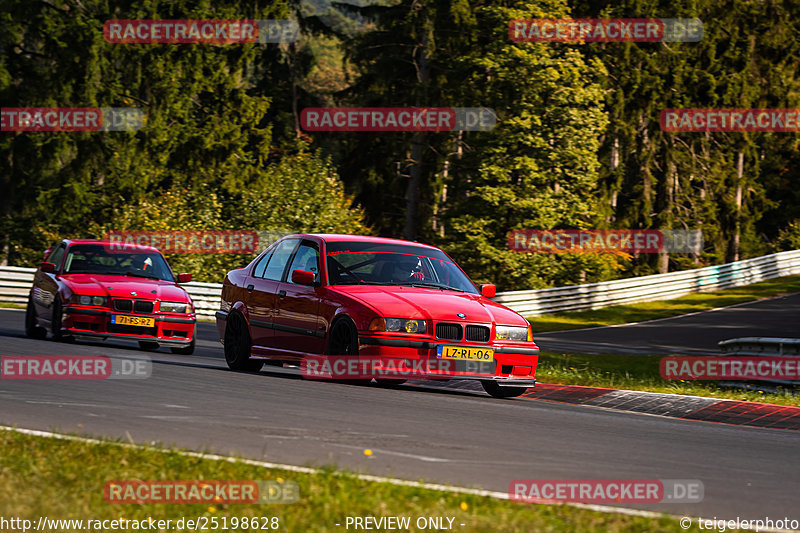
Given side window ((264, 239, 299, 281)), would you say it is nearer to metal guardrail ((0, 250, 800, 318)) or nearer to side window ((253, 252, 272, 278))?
side window ((253, 252, 272, 278))

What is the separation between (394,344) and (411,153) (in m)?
36.2

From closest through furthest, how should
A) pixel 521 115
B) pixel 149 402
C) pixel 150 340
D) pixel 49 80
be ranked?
1. pixel 149 402
2. pixel 150 340
3. pixel 49 80
4. pixel 521 115

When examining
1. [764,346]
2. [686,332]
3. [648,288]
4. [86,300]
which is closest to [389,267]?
[86,300]

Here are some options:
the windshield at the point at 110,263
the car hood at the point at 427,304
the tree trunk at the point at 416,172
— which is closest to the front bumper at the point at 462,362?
the car hood at the point at 427,304

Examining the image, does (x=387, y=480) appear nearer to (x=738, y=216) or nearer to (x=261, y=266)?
(x=261, y=266)

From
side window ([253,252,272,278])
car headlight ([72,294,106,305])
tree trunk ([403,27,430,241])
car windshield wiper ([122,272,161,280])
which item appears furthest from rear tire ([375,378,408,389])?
tree trunk ([403,27,430,241])

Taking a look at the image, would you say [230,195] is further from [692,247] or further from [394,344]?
[394,344]

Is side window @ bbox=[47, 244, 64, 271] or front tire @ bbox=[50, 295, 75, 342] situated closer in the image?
front tire @ bbox=[50, 295, 75, 342]

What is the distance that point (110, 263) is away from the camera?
1734 cm

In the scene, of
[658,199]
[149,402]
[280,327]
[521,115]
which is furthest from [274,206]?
[149,402]

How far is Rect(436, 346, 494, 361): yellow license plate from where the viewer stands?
11.3 meters

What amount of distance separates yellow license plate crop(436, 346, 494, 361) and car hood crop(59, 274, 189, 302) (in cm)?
608

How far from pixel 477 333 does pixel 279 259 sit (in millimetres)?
3093

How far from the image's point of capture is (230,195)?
146ft
